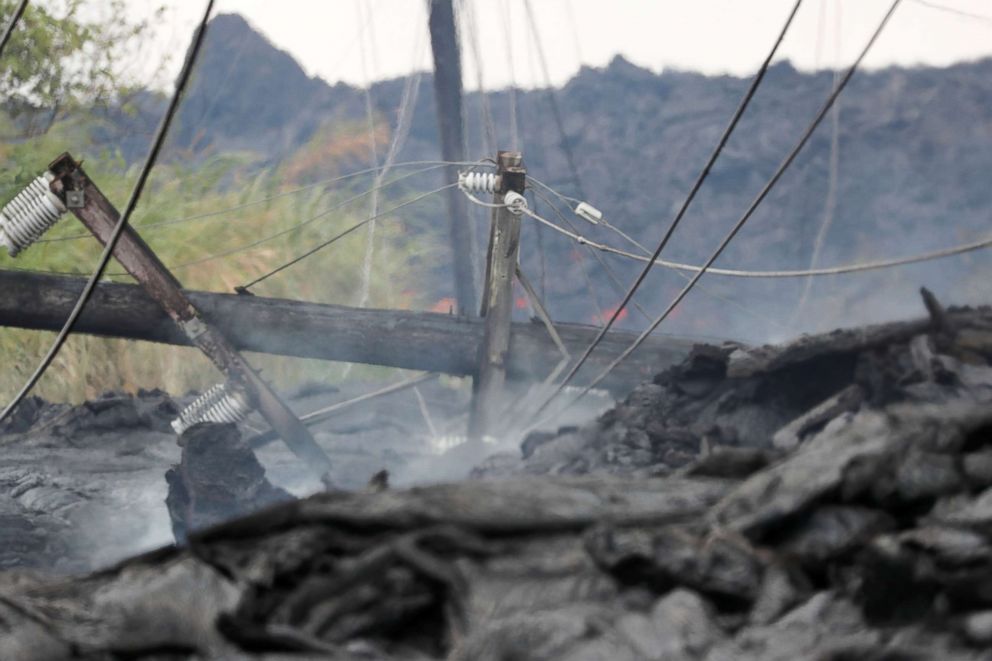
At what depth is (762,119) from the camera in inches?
1002

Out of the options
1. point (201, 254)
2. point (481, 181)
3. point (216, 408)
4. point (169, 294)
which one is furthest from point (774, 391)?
point (201, 254)

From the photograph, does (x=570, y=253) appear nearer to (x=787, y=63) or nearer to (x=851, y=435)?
(x=787, y=63)

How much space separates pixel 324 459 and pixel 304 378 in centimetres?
591

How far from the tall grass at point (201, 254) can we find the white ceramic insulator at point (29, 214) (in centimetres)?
229

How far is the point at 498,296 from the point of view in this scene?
9.38 m

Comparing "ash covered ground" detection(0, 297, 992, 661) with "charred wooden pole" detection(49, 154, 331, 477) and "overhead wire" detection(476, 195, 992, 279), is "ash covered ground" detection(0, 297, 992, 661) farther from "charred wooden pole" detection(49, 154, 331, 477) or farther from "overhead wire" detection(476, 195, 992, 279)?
"charred wooden pole" detection(49, 154, 331, 477)

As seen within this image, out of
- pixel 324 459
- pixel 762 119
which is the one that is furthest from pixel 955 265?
pixel 324 459

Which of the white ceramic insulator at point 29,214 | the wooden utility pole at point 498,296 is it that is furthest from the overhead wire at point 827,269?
the white ceramic insulator at point 29,214

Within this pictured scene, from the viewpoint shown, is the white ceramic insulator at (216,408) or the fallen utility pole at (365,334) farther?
the white ceramic insulator at (216,408)

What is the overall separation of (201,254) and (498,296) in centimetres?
791

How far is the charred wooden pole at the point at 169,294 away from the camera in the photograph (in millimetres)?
8617

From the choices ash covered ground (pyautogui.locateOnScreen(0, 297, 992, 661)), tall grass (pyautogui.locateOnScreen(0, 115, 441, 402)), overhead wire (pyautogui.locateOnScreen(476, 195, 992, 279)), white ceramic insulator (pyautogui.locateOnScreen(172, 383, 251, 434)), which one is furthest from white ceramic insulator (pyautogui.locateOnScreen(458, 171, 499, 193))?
ash covered ground (pyautogui.locateOnScreen(0, 297, 992, 661))

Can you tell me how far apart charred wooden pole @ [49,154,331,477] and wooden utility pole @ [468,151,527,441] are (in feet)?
5.31

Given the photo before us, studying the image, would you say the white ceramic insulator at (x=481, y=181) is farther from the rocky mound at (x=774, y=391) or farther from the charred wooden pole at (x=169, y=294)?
the charred wooden pole at (x=169, y=294)
